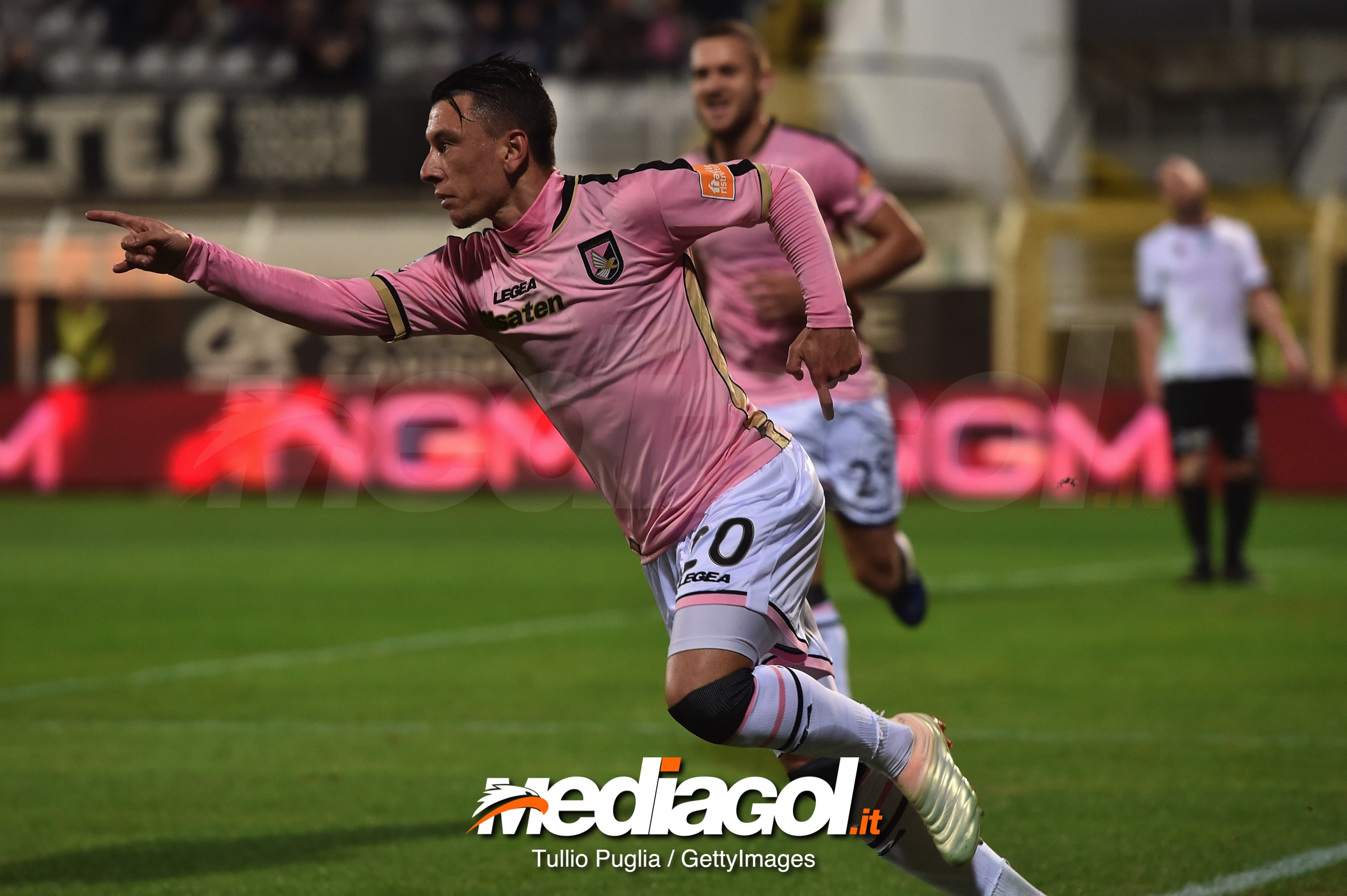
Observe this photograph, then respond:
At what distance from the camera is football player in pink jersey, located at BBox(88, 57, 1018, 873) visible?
406cm

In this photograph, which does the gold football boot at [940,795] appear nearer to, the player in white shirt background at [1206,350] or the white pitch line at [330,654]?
→ the white pitch line at [330,654]

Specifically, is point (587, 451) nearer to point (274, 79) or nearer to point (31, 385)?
point (31, 385)

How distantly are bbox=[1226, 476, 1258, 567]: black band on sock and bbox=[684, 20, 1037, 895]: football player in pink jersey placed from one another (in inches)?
196

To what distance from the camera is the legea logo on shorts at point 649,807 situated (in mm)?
4715

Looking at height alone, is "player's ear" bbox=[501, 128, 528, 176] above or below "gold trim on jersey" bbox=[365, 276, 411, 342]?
above

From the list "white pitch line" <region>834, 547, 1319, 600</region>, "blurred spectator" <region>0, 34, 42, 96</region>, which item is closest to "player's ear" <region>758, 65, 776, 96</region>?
"white pitch line" <region>834, 547, 1319, 600</region>

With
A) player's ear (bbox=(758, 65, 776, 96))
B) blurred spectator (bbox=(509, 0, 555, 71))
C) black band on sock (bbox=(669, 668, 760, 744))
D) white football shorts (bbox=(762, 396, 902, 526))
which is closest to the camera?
black band on sock (bbox=(669, 668, 760, 744))

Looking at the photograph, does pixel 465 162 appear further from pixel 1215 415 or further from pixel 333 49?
pixel 333 49

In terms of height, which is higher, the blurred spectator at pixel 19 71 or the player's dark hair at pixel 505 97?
the player's dark hair at pixel 505 97

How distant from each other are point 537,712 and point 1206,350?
18.5 feet

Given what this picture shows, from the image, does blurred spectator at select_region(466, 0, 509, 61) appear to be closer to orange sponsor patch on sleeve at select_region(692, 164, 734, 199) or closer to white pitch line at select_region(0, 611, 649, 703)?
white pitch line at select_region(0, 611, 649, 703)

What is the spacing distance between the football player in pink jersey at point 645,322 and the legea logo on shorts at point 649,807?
52 cm

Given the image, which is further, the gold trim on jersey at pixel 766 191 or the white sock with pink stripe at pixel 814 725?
the gold trim on jersey at pixel 766 191

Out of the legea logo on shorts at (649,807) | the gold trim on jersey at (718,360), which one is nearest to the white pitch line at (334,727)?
the legea logo on shorts at (649,807)
